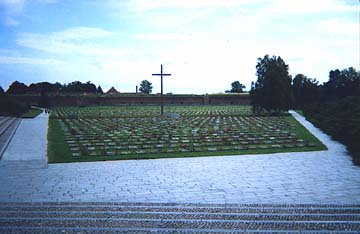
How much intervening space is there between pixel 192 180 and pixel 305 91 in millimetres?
33939

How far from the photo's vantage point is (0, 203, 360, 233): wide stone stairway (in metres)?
4.36

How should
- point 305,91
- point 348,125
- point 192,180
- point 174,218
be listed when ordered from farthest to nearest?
point 305,91 → point 348,125 → point 192,180 → point 174,218

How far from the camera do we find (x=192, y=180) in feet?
23.5

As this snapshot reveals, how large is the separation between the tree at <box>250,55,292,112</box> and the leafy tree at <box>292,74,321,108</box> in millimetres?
8034

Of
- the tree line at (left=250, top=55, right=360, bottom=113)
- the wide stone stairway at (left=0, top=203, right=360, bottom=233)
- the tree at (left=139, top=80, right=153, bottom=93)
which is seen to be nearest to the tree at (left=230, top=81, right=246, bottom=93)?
the tree at (left=139, top=80, right=153, bottom=93)

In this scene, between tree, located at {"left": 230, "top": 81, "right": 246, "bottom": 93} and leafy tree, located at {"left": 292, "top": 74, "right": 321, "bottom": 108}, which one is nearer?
leafy tree, located at {"left": 292, "top": 74, "right": 321, "bottom": 108}

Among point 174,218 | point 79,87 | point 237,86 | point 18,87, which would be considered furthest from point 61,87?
point 174,218

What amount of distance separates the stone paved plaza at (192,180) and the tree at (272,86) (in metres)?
19.0

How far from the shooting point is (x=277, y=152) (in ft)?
35.3

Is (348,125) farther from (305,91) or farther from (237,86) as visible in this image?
(237,86)

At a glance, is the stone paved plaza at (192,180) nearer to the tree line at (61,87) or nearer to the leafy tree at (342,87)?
the leafy tree at (342,87)

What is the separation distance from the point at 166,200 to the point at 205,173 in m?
2.27

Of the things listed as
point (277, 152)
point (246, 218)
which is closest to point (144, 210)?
point (246, 218)

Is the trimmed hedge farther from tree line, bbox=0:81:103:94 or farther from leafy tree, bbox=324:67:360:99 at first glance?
tree line, bbox=0:81:103:94
